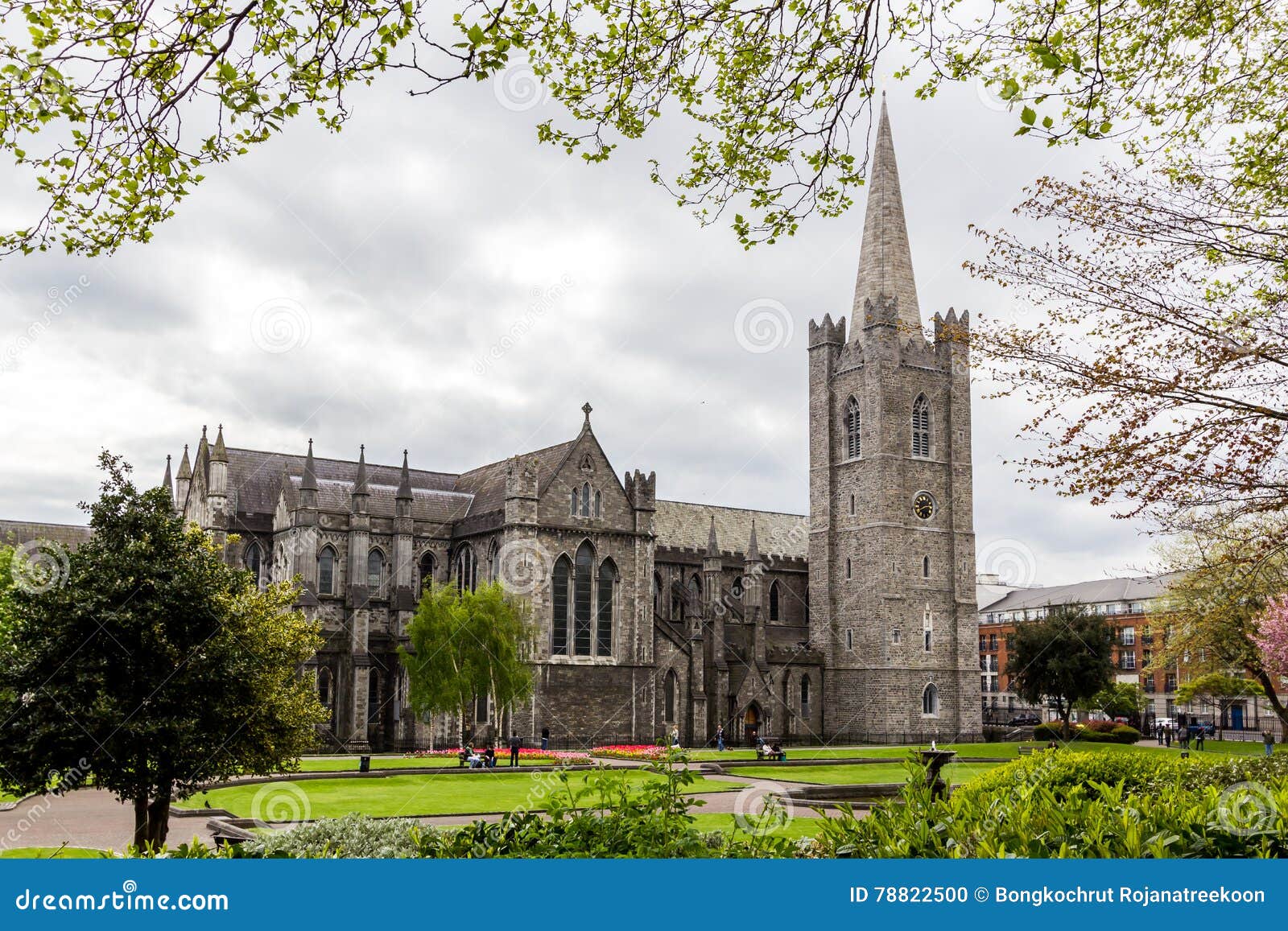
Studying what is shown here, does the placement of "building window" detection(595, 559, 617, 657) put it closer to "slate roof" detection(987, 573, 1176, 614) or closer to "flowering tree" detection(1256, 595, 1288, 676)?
"flowering tree" detection(1256, 595, 1288, 676)

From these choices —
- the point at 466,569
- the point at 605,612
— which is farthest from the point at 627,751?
the point at 466,569

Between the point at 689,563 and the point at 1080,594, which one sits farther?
the point at 1080,594

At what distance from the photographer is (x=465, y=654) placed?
141 ft

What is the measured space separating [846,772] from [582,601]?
17.7 metres

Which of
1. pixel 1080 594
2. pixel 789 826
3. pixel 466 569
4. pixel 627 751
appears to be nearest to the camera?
pixel 789 826

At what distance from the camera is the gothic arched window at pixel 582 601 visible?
51188mm

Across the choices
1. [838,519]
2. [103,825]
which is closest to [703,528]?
[838,519]

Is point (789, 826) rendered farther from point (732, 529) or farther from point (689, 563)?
point (732, 529)

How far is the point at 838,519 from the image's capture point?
64.6 metres

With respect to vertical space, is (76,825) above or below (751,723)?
above

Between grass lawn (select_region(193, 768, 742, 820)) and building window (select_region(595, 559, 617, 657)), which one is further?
building window (select_region(595, 559, 617, 657))

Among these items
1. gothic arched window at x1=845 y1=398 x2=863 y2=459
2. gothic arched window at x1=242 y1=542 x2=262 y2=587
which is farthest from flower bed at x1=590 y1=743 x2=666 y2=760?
gothic arched window at x1=845 y1=398 x2=863 y2=459

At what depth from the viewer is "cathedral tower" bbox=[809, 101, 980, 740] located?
60.8 metres

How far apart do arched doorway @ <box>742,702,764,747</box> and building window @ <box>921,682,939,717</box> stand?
9588mm
